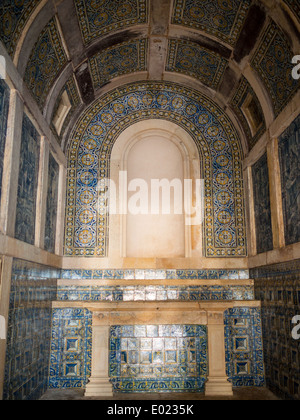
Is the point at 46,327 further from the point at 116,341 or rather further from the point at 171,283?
the point at 171,283

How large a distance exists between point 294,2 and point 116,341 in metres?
5.62

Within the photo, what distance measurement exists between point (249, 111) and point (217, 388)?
4.77 m

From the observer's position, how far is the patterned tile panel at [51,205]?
677 cm

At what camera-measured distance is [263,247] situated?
692 cm

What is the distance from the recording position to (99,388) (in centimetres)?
612

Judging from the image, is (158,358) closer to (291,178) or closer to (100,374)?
(100,374)

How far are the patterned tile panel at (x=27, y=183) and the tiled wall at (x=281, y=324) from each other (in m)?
3.72

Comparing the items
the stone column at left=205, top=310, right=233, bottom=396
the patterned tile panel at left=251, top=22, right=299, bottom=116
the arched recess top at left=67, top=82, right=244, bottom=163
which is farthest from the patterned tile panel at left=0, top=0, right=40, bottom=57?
the stone column at left=205, top=310, right=233, bottom=396

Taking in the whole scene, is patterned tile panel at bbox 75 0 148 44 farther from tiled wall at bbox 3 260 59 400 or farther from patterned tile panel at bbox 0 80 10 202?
tiled wall at bbox 3 260 59 400

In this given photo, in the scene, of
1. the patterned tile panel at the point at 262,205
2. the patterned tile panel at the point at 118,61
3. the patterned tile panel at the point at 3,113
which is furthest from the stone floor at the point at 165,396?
the patterned tile panel at the point at 118,61

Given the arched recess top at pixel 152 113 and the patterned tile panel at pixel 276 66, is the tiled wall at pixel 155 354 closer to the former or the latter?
the arched recess top at pixel 152 113

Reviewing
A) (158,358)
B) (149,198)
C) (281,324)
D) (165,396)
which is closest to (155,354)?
(158,358)

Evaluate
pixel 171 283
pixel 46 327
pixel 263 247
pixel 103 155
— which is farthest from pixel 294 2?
pixel 46 327

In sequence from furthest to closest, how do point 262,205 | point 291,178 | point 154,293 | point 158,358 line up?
point 154,293
point 262,205
point 158,358
point 291,178
